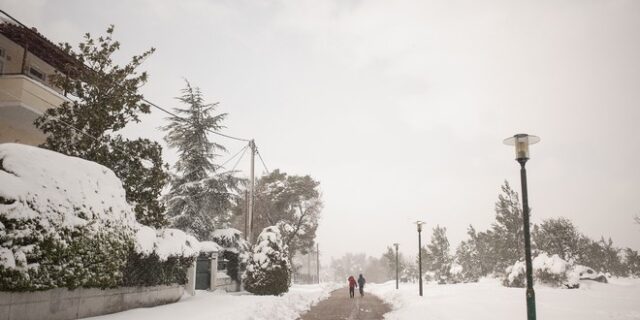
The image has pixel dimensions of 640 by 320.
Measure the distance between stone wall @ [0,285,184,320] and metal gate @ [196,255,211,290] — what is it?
6.51 metres

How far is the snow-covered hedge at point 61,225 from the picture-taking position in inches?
325

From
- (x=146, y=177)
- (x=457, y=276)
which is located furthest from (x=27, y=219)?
(x=457, y=276)

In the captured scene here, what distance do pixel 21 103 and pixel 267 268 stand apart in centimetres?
1325

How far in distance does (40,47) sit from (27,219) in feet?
45.3

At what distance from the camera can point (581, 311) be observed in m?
13.9

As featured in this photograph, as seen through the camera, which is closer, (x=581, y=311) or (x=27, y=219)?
(x=27, y=219)

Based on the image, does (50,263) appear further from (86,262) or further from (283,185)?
(283,185)

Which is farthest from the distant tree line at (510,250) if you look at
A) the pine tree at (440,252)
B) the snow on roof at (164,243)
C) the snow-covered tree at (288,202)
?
the snow on roof at (164,243)

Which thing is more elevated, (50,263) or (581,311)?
(50,263)

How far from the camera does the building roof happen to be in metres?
16.9

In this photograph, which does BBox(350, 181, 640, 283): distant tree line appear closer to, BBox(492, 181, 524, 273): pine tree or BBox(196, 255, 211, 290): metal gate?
BBox(492, 181, 524, 273): pine tree

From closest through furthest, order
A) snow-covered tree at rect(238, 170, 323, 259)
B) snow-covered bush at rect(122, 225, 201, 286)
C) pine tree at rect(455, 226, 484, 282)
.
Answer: snow-covered bush at rect(122, 225, 201, 286)
snow-covered tree at rect(238, 170, 323, 259)
pine tree at rect(455, 226, 484, 282)

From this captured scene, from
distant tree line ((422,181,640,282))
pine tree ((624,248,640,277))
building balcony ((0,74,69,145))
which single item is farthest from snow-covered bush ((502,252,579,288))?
pine tree ((624,248,640,277))

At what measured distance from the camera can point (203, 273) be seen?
21.0 metres
